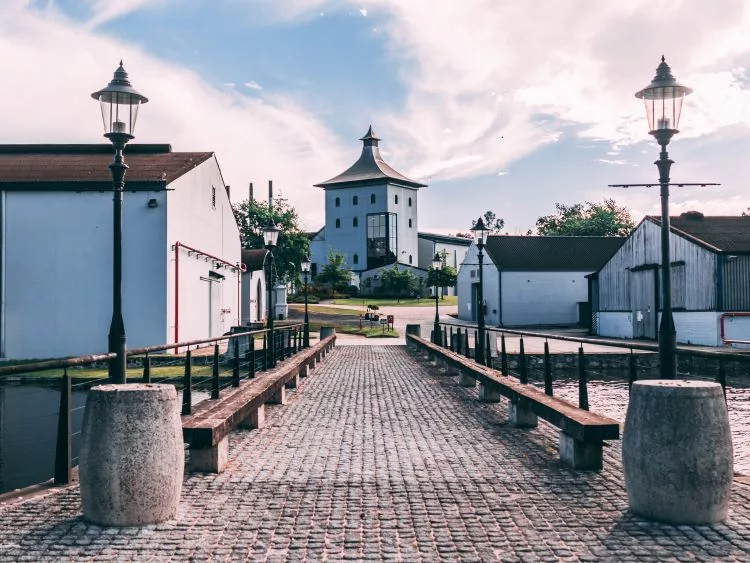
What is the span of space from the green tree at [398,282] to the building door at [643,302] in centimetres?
3912

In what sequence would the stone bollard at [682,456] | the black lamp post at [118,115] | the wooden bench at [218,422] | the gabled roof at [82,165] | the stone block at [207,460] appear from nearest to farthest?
1. the stone bollard at [682,456]
2. the wooden bench at [218,422]
3. the stone block at [207,460]
4. the black lamp post at [118,115]
5. the gabled roof at [82,165]

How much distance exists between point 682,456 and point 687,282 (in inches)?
1132

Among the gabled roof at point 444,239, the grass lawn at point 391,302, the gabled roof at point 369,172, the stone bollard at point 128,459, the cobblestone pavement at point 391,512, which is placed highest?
the gabled roof at point 369,172

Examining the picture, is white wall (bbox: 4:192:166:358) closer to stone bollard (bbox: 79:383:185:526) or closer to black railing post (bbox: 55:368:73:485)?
black railing post (bbox: 55:368:73:485)

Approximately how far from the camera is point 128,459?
4.91 m

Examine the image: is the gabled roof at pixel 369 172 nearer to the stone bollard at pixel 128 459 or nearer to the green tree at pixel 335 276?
the green tree at pixel 335 276

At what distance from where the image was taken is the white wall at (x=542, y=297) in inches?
1791

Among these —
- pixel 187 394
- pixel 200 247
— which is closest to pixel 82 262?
pixel 200 247

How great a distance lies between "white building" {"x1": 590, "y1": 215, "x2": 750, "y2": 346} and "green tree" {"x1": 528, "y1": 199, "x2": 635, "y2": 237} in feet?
119

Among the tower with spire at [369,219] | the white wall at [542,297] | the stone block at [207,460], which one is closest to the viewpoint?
the stone block at [207,460]

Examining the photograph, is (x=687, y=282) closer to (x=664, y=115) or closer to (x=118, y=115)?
(x=664, y=115)

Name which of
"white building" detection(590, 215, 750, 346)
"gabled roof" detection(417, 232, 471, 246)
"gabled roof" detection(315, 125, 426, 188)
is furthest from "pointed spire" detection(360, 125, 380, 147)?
"white building" detection(590, 215, 750, 346)

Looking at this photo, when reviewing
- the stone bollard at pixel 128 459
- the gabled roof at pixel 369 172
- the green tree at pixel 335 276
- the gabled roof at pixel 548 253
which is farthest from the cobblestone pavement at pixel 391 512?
the gabled roof at pixel 369 172

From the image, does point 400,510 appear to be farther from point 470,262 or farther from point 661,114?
point 470,262
